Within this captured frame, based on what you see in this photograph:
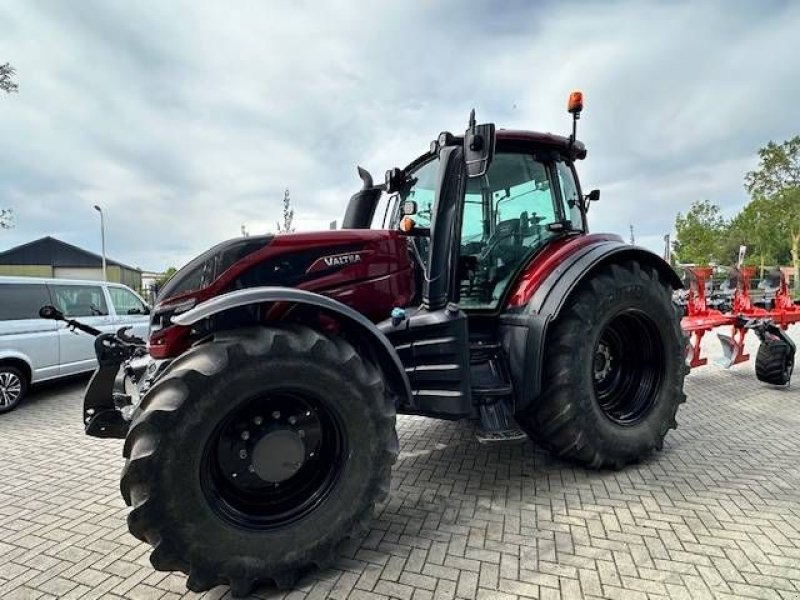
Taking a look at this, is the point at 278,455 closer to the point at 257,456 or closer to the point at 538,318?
the point at 257,456

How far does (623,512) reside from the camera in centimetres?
280

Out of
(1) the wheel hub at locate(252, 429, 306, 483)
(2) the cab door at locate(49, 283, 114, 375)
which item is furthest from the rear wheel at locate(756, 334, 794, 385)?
(2) the cab door at locate(49, 283, 114, 375)

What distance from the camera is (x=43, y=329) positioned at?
6492 mm

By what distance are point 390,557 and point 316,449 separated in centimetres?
69

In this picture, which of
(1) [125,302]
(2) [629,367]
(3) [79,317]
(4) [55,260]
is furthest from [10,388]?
(4) [55,260]

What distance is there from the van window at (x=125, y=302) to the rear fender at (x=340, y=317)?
6644 mm

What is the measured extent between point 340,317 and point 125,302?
285 inches

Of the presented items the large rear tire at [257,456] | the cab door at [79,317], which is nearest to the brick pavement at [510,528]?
the large rear tire at [257,456]

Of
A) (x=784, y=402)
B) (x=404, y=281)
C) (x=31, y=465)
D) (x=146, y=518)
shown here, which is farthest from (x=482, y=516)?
(x=784, y=402)

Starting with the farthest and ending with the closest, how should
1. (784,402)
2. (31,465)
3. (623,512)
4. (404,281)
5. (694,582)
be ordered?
(784,402) < (31,465) < (404,281) < (623,512) < (694,582)

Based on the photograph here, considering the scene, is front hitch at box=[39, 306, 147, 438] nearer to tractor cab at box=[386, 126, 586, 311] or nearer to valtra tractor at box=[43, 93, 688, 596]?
valtra tractor at box=[43, 93, 688, 596]

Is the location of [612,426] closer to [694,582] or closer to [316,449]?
[694,582]

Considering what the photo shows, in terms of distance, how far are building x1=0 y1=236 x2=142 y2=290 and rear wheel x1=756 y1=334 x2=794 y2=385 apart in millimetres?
46031

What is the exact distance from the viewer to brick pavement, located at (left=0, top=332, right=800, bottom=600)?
219 cm
